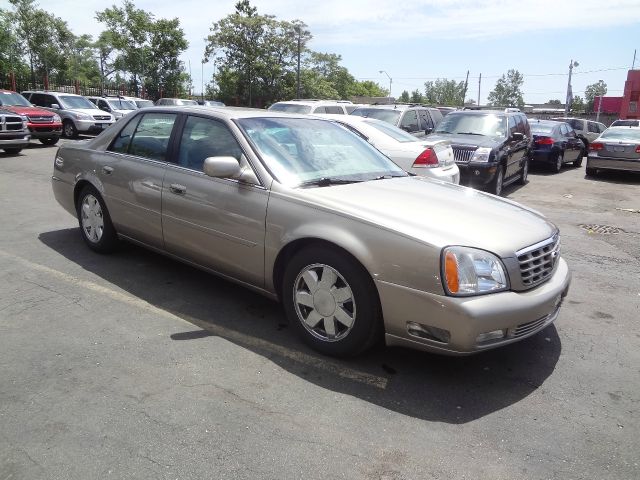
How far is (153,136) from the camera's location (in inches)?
192

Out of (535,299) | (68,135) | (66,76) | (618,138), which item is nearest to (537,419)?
(535,299)

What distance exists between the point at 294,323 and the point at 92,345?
4.49ft

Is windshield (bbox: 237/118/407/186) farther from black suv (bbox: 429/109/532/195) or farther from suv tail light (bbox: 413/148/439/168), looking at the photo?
black suv (bbox: 429/109/532/195)

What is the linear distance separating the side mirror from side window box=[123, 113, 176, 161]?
3.48 ft

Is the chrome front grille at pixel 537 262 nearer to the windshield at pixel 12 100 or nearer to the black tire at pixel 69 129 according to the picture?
the windshield at pixel 12 100

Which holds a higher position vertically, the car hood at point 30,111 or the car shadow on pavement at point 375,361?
the car hood at point 30,111

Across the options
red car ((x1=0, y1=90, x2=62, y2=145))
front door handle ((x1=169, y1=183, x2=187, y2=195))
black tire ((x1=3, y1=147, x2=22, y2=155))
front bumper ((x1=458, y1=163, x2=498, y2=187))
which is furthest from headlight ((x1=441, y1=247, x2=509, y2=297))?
red car ((x1=0, y1=90, x2=62, y2=145))

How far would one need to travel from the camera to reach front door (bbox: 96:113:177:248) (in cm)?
464

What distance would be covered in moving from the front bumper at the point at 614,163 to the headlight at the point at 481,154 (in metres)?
6.20

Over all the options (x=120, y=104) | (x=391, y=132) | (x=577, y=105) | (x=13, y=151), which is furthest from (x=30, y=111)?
(x=577, y=105)

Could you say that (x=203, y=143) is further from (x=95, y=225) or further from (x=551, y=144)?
(x=551, y=144)

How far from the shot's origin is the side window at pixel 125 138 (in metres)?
5.12

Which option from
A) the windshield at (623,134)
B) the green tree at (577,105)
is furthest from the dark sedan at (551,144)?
the green tree at (577,105)

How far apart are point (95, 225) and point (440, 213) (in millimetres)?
3709
